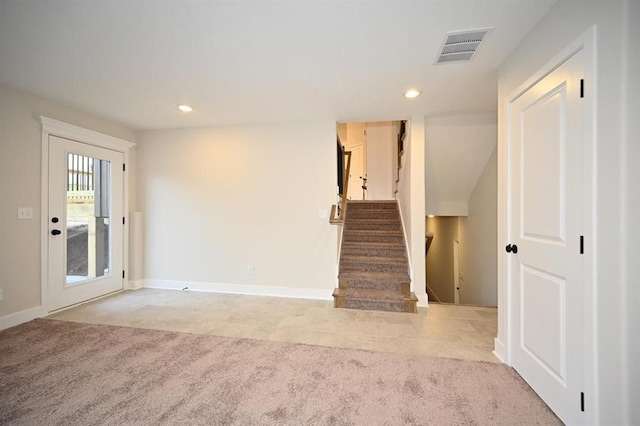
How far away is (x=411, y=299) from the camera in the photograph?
313 centimetres

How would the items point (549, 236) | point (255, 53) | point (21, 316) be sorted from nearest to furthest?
point (549, 236), point (255, 53), point (21, 316)

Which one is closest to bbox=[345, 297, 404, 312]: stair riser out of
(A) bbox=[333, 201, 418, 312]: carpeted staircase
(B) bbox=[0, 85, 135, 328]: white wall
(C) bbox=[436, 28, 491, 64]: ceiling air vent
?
(A) bbox=[333, 201, 418, 312]: carpeted staircase

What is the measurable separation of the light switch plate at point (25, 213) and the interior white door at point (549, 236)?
4684mm

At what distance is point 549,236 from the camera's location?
1578 mm

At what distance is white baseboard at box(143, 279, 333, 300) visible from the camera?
3598 mm

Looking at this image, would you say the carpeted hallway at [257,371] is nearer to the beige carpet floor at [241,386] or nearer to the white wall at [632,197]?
the beige carpet floor at [241,386]

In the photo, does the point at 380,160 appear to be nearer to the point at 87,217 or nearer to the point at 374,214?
the point at 374,214

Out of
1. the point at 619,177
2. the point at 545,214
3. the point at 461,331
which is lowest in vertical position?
the point at 461,331

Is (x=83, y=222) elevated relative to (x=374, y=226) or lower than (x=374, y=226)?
elevated

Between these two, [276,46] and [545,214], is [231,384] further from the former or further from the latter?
[276,46]

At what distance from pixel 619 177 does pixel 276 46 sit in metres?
2.14

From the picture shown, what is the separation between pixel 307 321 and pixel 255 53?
2.60m

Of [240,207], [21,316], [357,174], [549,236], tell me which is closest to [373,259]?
[240,207]

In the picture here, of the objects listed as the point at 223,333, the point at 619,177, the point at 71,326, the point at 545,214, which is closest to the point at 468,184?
the point at 545,214
